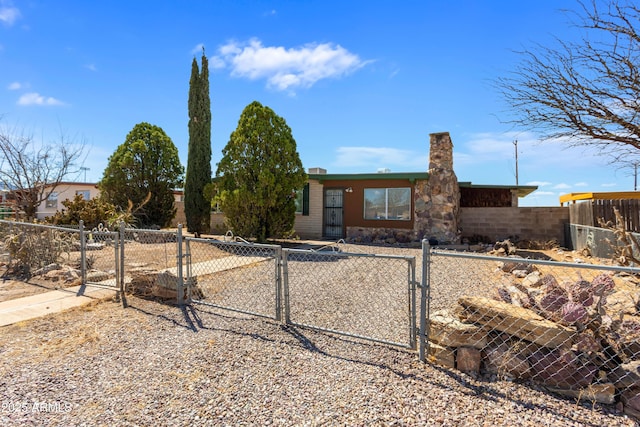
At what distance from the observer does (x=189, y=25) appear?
8531mm

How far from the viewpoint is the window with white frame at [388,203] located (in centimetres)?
1372

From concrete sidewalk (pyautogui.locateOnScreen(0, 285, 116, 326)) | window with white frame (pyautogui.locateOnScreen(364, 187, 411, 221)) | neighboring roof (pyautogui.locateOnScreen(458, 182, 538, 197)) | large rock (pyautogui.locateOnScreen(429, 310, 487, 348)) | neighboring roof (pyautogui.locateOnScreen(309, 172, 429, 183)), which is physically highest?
neighboring roof (pyautogui.locateOnScreen(309, 172, 429, 183))

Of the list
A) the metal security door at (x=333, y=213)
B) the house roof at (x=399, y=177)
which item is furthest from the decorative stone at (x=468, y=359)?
the metal security door at (x=333, y=213)

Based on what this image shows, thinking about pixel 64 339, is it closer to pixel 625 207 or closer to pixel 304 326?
pixel 304 326

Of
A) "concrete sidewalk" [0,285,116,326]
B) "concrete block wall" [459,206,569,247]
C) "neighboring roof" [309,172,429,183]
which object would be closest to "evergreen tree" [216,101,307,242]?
"neighboring roof" [309,172,429,183]

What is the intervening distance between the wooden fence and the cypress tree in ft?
42.9

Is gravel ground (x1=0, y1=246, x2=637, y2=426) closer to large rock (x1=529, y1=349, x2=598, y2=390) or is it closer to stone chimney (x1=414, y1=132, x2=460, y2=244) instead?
large rock (x1=529, y1=349, x2=598, y2=390)

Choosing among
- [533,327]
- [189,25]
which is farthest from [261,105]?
[533,327]

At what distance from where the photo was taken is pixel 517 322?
2.94 meters

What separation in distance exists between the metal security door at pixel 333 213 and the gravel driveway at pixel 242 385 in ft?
35.5

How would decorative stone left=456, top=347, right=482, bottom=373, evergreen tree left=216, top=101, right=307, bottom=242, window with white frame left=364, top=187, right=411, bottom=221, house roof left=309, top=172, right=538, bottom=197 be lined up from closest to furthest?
1. decorative stone left=456, top=347, right=482, bottom=373
2. evergreen tree left=216, top=101, right=307, bottom=242
3. house roof left=309, top=172, right=538, bottom=197
4. window with white frame left=364, top=187, right=411, bottom=221

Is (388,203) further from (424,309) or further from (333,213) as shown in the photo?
(424,309)

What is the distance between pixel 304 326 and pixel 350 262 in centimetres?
498

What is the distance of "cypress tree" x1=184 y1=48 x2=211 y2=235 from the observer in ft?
46.8
